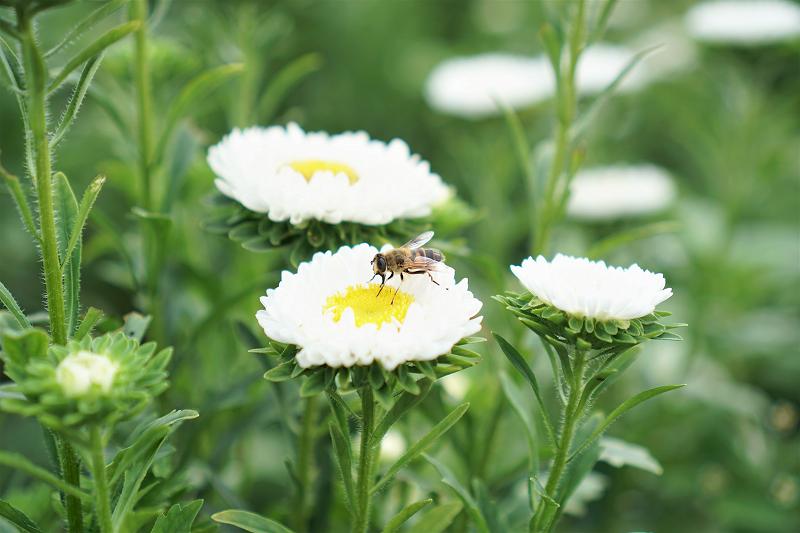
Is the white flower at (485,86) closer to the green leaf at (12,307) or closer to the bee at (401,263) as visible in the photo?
the bee at (401,263)

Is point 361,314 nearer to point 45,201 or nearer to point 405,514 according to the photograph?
point 405,514

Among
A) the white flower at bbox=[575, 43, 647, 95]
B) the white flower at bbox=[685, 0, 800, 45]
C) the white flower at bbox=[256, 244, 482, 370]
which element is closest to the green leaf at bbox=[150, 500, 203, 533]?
the white flower at bbox=[256, 244, 482, 370]

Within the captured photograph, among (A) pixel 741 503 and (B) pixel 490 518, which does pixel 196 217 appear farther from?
(A) pixel 741 503

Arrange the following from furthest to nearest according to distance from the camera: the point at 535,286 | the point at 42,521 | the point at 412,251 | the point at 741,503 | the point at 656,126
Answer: the point at 656,126, the point at 741,503, the point at 42,521, the point at 412,251, the point at 535,286

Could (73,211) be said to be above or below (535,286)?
above

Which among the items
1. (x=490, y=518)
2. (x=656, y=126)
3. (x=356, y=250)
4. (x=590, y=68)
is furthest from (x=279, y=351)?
(x=656, y=126)
